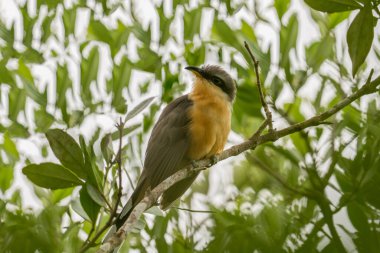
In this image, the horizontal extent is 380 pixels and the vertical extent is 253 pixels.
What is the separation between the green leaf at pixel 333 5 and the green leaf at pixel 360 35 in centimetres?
5

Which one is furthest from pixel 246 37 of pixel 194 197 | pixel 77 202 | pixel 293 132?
pixel 77 202

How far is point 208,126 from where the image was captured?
20.2ft

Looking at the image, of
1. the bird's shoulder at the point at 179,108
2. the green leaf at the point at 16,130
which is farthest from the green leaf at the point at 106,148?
the bird's shoulder at the point at 179,108

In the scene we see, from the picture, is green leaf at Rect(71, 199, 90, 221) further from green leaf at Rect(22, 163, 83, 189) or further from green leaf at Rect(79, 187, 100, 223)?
green leaf at Rect(22, 163, 83, 189)

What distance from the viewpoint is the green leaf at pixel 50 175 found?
3213mm

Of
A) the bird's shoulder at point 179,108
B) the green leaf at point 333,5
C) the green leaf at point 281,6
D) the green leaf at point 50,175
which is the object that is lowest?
the green leaf at point 50,175

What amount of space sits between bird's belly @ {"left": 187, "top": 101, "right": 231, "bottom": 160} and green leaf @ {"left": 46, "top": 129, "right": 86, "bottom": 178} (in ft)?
9.41

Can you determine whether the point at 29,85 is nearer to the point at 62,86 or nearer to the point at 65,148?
the point at 62,86

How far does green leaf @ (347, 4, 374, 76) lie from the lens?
8.92 ft

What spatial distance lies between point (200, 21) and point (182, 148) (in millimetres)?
1736

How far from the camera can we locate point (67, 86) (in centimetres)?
426

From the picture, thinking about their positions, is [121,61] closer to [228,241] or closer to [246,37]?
[246,37]

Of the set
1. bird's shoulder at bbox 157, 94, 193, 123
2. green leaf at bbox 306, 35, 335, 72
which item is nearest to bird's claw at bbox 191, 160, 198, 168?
bird's shoulder at bbox 157, 94, 193, 123

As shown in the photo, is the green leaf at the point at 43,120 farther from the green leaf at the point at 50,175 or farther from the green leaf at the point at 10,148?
the green leaf at the point at 50,175
